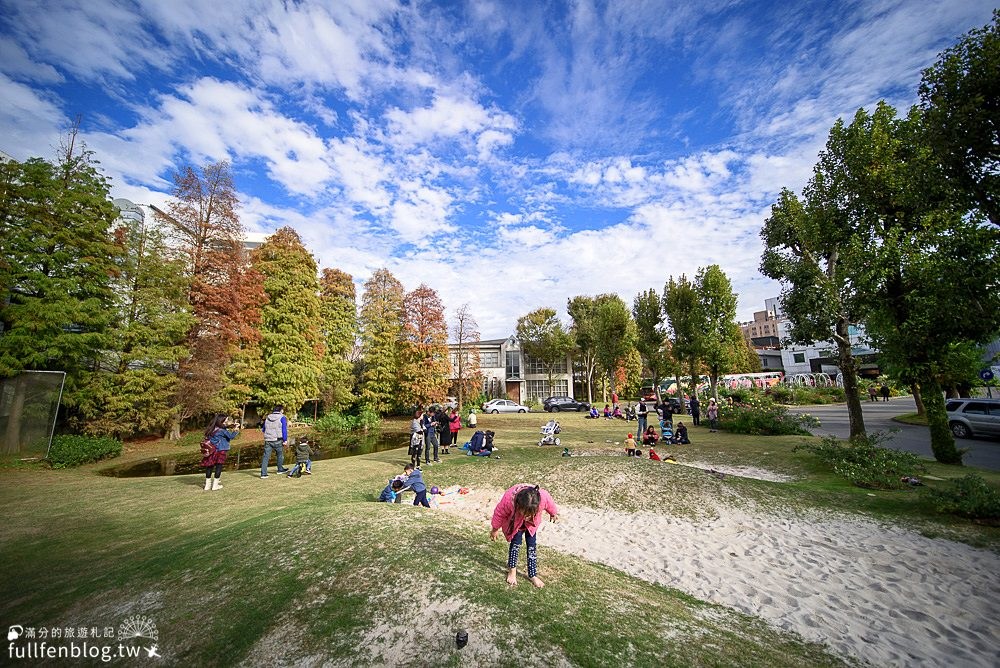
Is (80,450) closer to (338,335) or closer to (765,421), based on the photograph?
A: (338,335)

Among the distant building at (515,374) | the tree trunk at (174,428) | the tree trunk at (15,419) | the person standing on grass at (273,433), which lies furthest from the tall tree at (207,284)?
the distant building at (515,374)

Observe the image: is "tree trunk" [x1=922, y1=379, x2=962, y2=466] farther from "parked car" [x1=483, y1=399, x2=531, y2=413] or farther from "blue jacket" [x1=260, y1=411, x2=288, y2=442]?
"parked car" [x1=483, y1=399, x2=531, y2=413]

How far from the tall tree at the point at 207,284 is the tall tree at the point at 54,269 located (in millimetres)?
3756

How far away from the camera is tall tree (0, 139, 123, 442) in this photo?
13.7m

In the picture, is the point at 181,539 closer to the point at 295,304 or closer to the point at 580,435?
the point at 580,435

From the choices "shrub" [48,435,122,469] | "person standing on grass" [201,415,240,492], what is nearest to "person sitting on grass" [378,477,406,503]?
"person standing on grass" [201,415,240,492]

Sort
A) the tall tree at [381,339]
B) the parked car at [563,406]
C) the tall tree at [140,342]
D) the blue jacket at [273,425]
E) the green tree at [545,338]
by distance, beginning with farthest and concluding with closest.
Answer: the green tree at [545,338]
the parked car at [563,406]
the tall tree at [381,339]
the tall tree at [140,342]
the blue jacket at [273,425]

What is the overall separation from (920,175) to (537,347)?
41052 mm

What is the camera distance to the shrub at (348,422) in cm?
2775

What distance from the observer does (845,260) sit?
504 inches

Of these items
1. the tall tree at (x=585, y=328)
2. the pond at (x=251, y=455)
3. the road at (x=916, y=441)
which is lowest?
the pond at (x=251, y=455)

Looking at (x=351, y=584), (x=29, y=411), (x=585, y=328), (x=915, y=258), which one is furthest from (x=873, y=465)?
(x=585, y=328)

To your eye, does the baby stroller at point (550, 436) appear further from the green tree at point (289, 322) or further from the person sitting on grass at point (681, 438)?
the green tree at point (289, 322)

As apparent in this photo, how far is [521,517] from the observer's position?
5102 millimetres
